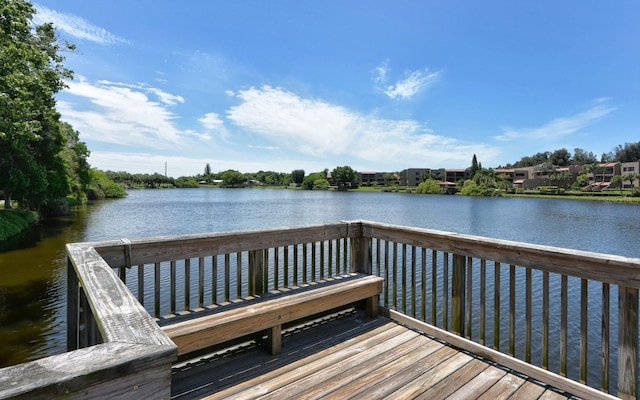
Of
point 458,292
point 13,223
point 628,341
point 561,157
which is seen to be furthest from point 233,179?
point 628,341

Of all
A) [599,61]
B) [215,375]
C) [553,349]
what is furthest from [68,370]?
[599,61]

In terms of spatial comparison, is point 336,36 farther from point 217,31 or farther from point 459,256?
Answer: point 459,256

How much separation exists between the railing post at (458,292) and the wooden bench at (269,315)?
87 cm

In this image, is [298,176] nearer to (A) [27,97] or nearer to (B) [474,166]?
(B) [474,166]

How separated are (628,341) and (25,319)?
9.74 metres

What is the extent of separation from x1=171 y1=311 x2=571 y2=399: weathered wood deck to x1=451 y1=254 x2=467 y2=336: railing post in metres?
0.23

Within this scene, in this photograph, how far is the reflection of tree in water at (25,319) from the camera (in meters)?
5.79

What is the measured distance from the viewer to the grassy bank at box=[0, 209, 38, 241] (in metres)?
15.5

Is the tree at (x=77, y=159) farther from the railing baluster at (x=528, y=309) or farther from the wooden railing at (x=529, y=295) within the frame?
the railing baluster at (x=528, y=309)

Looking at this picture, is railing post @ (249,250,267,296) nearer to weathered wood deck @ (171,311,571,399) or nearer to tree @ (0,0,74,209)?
weathered wood deck @ (171,311,571,399)

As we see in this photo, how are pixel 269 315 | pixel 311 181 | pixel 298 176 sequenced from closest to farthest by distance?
pixel 269 315
pixel 311 181
pixel 298 176

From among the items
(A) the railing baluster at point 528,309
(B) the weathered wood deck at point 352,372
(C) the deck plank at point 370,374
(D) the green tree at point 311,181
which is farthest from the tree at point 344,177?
(A) the railing baluster at point 528,309

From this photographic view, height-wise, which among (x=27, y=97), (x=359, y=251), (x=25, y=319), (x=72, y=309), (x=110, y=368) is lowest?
(x=25, y=319)

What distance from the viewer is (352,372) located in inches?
104
